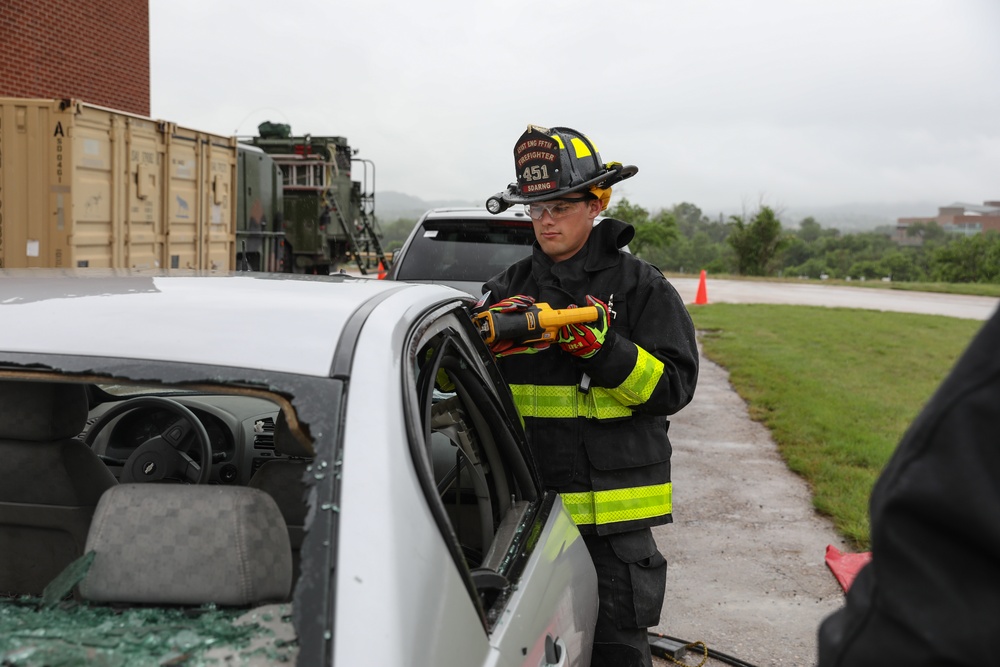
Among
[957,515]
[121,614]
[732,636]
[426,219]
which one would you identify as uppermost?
[426,219]

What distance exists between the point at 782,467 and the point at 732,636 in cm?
288

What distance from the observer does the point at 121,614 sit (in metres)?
1.50

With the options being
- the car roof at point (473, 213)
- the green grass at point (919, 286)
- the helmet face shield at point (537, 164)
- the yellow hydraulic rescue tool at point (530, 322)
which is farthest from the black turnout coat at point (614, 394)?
the green grass at point (919, 286)

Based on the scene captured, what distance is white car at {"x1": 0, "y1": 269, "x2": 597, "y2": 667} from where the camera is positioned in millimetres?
1338

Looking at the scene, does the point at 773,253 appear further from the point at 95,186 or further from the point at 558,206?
the point at 558,206

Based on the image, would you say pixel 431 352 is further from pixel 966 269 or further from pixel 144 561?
pixel 966 269

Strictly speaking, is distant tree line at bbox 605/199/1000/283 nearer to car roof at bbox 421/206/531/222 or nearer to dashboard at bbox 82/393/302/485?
car roof at bbox 421/206/531/222

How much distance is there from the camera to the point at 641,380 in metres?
2.68

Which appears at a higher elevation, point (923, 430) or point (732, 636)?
point (923, 430)

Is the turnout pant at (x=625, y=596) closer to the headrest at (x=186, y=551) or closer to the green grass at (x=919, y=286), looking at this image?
the headrest at (x=186, y=551)

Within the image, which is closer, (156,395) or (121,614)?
(121,614)

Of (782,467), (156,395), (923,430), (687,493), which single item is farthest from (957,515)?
(782,467)

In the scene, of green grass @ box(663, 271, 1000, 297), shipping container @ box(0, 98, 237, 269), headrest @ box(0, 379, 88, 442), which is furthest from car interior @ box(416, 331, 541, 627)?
green grass @ box(663, 271, 1000, 297)

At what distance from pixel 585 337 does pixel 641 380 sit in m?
0.21
